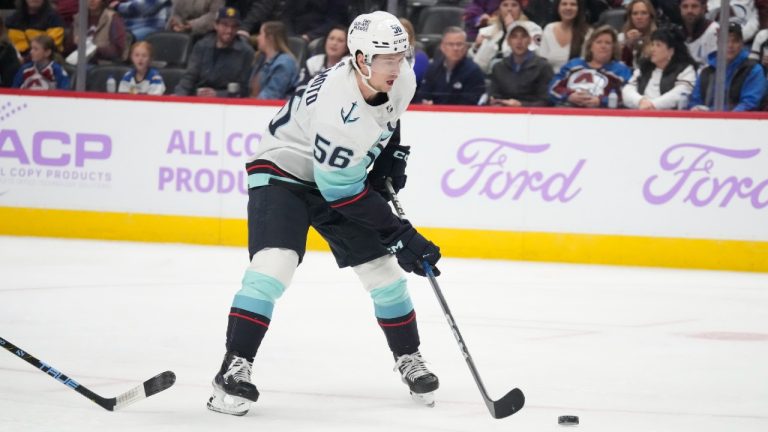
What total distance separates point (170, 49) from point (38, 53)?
1.00 meters

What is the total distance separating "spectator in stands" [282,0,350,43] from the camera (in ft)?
29.3

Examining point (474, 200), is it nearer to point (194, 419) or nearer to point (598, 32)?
point (598, 32)

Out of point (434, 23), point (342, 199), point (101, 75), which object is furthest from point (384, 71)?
point (101, 75)

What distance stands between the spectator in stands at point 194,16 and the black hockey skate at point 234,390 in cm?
610

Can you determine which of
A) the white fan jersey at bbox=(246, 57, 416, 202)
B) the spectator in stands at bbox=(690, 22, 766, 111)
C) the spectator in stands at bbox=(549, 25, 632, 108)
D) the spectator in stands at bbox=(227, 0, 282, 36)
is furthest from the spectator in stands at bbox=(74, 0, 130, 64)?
the white fan jersey at bbox=(246, 57, 416, 202)

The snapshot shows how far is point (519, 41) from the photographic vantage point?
27.9ft

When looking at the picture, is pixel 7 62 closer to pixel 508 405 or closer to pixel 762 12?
pixel 762 12

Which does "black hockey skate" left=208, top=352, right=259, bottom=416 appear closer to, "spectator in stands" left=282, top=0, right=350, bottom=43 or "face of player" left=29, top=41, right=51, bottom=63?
"spectator in stands" left=282, top=0, right=350, bottom=43

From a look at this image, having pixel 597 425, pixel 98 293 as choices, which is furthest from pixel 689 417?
pixel 98 293

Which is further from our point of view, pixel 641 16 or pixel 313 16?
pixel 313 16

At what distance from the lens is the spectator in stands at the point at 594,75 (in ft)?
27.3

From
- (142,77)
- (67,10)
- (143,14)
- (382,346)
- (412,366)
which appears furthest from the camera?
(143,14)

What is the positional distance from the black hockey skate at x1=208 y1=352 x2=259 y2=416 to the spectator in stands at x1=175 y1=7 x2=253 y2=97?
563 centimetres

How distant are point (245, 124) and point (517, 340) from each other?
13.8ft
